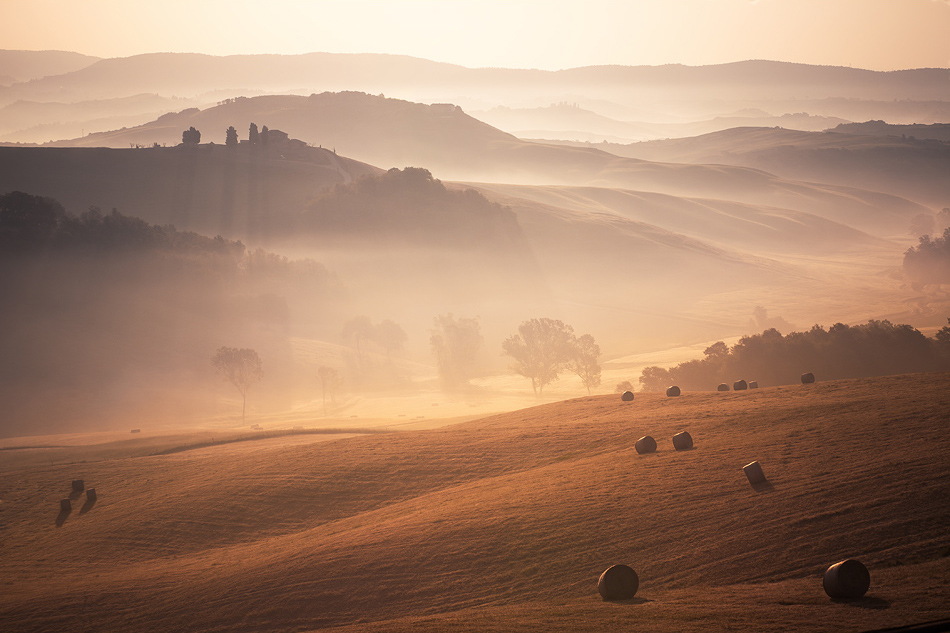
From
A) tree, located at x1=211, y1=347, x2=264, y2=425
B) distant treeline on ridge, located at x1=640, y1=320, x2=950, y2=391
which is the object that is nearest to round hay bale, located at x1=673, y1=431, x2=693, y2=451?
distant treeline on ridge, located at x1=640, y1=320, x2=950, y2=391

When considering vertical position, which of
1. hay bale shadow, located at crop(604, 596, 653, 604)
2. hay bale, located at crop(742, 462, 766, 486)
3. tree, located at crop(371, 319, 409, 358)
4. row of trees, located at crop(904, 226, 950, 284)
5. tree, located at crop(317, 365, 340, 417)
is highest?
row of trees, located at crop(904, 226, 950, 284)

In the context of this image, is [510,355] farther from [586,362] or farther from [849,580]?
[849,580]

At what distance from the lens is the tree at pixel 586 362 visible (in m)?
98.2

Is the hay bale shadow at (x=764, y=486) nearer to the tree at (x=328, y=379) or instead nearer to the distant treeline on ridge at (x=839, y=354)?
the distant treeline on ridge at (x=839, y=354)

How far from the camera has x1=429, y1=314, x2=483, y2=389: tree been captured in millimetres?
114188

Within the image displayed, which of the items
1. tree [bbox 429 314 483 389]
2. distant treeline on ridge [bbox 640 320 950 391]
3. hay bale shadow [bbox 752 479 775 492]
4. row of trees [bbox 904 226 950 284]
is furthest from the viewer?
row of trees [bbox 904 226 950 284]

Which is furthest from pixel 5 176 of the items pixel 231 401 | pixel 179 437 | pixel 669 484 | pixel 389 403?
pixel 669 484

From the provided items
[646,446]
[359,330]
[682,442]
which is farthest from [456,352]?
[682,442]

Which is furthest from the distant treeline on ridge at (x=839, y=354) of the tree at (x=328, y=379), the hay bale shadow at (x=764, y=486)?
the tree at (x=328, y=379)

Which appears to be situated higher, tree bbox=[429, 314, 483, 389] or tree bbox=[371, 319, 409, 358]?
tree bbox=[371, 319, 409, 358]

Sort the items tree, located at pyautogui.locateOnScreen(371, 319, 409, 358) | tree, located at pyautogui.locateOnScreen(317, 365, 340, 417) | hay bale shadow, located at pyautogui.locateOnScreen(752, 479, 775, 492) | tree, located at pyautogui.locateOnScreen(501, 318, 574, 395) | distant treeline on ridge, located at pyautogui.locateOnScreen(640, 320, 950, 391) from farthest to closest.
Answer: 1. tree, located at pyautogui.locateOnScreen(371, 319, 409, 358)
2. tree, located at pyautogui.locateOnScreen(317, 365, 340, 417)
3. tree, located at pyautogui.locateOnScreen(501, 318, 574, 395)
4. distant treeline on ridge, located at pyautogui.locateOnScreen(640, 320, 950, 391)
5. hay bale shadow, located at pyautogui.locateOnScreen(752, 479, 775, 492)

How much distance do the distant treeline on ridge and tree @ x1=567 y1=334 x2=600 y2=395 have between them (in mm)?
32085

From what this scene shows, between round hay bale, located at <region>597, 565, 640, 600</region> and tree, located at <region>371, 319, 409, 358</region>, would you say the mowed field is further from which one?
tree, located at <region>371, 319, 409, 358</region>

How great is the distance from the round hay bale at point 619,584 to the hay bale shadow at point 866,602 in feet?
16.3
